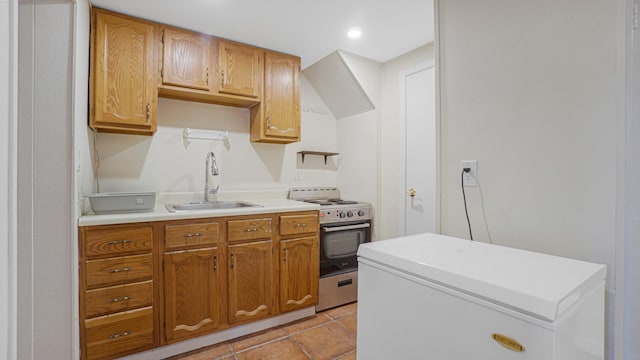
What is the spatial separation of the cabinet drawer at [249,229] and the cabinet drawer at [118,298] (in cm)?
57

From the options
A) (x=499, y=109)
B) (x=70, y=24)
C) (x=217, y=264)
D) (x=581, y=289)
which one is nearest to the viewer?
(x=581, y=289)

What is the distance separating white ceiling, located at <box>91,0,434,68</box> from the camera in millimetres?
1934

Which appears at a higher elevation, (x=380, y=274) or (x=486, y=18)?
(x=486, y=18)

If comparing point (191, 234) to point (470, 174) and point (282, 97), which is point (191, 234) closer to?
point (282, 97)

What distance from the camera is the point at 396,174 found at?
Answer: 2.85 metres

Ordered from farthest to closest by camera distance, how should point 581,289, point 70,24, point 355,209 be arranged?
1. point 355,209
2. point 70,24
3. point 581,289

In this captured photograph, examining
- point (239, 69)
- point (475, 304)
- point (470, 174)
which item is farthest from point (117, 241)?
point (470, 174)

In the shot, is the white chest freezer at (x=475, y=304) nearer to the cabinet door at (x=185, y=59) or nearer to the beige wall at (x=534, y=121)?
the beige wall at (x=534, y=121)

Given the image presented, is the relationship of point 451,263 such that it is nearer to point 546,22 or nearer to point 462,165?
point 462,165

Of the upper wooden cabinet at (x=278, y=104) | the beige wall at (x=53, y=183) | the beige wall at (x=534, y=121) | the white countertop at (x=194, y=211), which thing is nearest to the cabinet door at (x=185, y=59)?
the upper wooden cabinet at (x=278, y=104)

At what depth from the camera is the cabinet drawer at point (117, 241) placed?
1.62 meters

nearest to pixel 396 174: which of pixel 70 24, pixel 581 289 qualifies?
pixel 581 289

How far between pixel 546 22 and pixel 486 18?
0.89 feet

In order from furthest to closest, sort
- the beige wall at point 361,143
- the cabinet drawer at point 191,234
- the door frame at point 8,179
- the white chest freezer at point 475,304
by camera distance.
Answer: the beige wall at point 361,143, the cabinet drawer at point 191,234, the white chest freezer at point 475,304, the door frame at point 8,179
